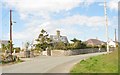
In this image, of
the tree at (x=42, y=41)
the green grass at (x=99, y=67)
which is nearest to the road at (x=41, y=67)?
the green grass at (x=99, y=67)

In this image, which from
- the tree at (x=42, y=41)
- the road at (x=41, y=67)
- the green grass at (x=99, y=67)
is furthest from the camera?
the tree at (x=42, y=41)

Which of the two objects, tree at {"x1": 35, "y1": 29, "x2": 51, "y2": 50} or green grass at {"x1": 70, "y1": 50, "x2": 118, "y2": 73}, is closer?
green grass at {"x1": 70, "y1": 50, "x2": 118, "y2": 73}

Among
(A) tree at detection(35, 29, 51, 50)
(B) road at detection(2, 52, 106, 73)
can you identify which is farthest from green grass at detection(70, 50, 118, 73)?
(A) tree at detection(35, 29, 51, 50)

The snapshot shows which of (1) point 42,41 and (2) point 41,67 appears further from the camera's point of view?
(1) point 42,41

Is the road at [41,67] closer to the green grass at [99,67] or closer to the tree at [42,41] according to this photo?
the green grass at [99,67]

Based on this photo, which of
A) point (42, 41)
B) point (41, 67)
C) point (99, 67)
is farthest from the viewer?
point (42, 41)

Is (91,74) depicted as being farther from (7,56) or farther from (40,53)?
(40,53)

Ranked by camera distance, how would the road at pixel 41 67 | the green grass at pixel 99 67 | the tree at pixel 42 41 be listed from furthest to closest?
the tree at pixel 42 41
the road at pixel 41 67
the green grass at pixel 99 67

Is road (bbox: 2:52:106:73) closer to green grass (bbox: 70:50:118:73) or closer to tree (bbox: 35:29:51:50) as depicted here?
green grass (bbox: 70:50:118:73)

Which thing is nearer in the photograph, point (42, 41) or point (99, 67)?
point (99, 67)

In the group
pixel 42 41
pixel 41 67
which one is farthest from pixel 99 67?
pixel 42 41

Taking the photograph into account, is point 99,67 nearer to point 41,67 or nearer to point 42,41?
point 41,67

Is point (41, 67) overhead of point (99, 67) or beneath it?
beneath

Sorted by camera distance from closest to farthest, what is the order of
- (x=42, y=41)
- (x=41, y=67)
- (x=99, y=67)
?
(x=99, y=67)
(x=41, y=67)
(x=42, y=41)
